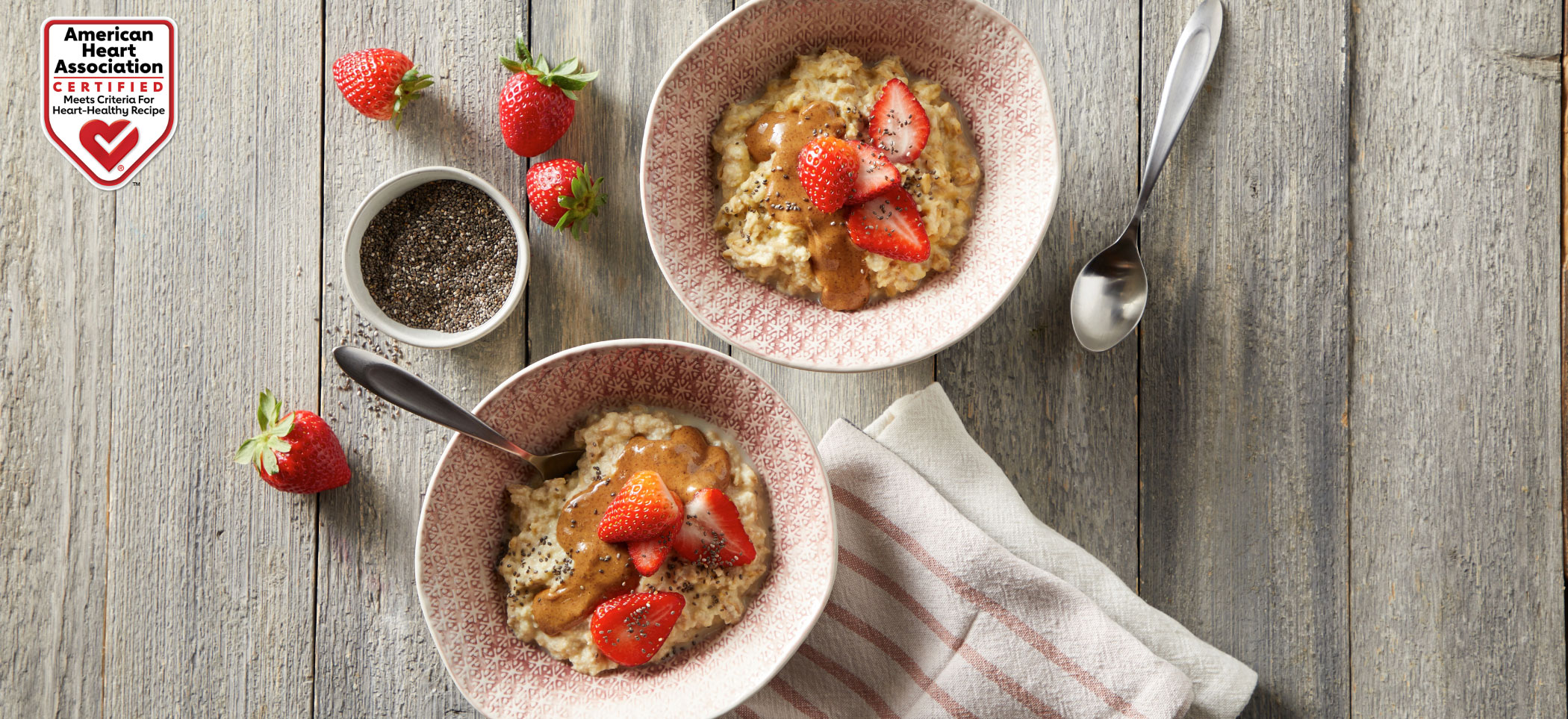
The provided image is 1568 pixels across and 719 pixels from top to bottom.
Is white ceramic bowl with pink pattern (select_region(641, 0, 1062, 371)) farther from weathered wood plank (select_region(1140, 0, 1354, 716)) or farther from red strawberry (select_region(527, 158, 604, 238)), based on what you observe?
weathered wood plank (select_region(1140, 0, 1354, 716))

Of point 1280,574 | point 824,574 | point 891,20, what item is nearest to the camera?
point 824,574

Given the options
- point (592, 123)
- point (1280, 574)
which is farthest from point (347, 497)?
point (1280, 574)

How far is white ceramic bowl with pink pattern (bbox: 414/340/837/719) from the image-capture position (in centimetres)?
133

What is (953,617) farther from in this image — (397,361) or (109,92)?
(109,92)

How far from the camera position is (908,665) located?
145 centimetres

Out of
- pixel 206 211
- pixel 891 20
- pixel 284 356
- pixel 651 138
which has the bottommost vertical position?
pixel 284 356

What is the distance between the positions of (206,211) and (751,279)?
0.99m

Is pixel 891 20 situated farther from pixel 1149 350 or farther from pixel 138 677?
pixel 138 677

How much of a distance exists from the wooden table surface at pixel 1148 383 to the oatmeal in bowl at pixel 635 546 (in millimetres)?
227

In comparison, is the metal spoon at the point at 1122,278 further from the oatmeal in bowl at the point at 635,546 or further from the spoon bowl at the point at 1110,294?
the oatmeal in bowl at the point at 635,546

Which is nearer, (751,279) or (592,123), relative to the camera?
(751,279)

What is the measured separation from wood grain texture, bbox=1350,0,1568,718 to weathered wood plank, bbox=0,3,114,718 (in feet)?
7.23

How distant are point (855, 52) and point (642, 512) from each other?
0.83 metres

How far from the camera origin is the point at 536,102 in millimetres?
1459
